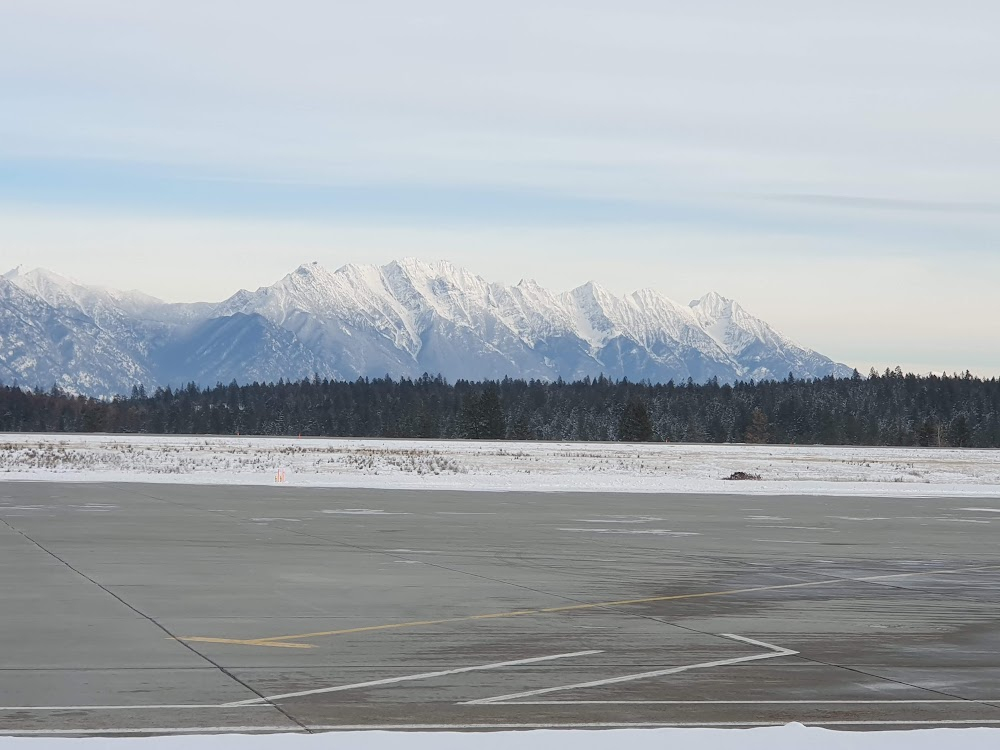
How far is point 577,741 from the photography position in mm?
7773

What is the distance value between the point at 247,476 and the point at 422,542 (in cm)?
2624

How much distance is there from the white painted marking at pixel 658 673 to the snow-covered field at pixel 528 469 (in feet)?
98.5

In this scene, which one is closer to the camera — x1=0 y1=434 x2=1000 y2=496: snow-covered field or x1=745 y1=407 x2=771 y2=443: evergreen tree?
x1=0 y1=434 x2=1000 y2=496: snow-covered field

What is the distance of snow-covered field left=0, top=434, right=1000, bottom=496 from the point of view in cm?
4412

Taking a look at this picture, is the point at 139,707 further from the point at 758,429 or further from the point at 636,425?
the point at 758,429

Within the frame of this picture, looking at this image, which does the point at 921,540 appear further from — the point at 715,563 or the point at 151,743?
the point at 151,743

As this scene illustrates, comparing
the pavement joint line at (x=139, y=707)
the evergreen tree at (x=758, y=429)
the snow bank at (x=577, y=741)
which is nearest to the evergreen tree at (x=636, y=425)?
the evergreen tree at (x=758, y=429)

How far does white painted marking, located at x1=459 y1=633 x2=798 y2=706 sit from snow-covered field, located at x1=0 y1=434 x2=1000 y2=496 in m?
30.0

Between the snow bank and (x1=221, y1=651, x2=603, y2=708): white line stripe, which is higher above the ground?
the snow bank

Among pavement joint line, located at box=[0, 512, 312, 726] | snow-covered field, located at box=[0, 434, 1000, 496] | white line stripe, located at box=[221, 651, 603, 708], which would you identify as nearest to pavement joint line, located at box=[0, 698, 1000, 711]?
white line stripe, located at box=[221, 651, 603, 708]

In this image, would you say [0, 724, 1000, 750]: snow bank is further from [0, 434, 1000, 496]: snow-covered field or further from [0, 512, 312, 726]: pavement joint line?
[0, 434, 1000, 496]: snow-covered field

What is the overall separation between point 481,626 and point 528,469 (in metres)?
48.9

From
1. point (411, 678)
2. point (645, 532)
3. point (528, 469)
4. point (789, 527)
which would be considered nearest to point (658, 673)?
point (411, 678)

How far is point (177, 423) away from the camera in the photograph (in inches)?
7643
